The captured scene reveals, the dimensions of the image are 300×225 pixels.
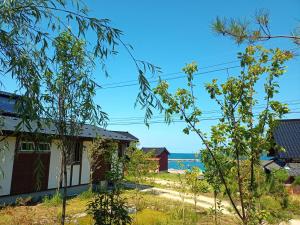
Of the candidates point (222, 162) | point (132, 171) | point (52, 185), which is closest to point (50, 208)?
point (52, 185)

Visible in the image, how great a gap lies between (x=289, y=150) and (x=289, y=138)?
1663 millimetres

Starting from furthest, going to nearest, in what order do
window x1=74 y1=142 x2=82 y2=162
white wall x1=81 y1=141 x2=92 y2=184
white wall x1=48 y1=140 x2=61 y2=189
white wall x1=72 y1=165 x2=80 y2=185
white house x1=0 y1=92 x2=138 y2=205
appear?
white wall x1=81 y1=141 x2=92 y2=184
window x1=74 y1=142 x2=82 y2=162
white wall x1=72 y1=165 x2=80 y2=185
white wall x1=48 y1=140 x2=61 y2=189
white house x1=0 y1=92 x2=138 y2=205

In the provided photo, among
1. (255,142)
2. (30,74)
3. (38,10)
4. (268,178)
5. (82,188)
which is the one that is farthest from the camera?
(82,188)

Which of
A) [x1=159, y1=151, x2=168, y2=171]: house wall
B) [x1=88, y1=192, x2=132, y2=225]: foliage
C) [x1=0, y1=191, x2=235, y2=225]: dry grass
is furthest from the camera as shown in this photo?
[x1=159, y1=151, x2=168, y2=171]: house wall

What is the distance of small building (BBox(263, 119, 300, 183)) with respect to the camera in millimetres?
18453

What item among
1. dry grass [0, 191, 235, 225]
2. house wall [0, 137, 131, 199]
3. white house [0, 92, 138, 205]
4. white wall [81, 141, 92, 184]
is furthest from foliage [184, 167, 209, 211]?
white wall [81, 141, 92, 184]

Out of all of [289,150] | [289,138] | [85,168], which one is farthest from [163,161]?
[85,168]

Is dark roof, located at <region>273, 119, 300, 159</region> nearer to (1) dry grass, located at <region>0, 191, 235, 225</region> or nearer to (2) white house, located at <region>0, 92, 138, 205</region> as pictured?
(1) dry grass, located at <region>0, 191, 235, 225</region>

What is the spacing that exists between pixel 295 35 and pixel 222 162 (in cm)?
245

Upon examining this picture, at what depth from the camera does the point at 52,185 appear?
15.4m

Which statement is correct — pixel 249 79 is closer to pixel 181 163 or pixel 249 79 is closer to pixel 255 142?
pixel 255 142

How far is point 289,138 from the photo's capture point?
2131 cm

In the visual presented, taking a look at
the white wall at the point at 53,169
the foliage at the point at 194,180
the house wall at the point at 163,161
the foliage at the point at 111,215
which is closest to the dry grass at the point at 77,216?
the foliage at the point at 194,180

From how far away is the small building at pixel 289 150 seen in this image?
18.5m
